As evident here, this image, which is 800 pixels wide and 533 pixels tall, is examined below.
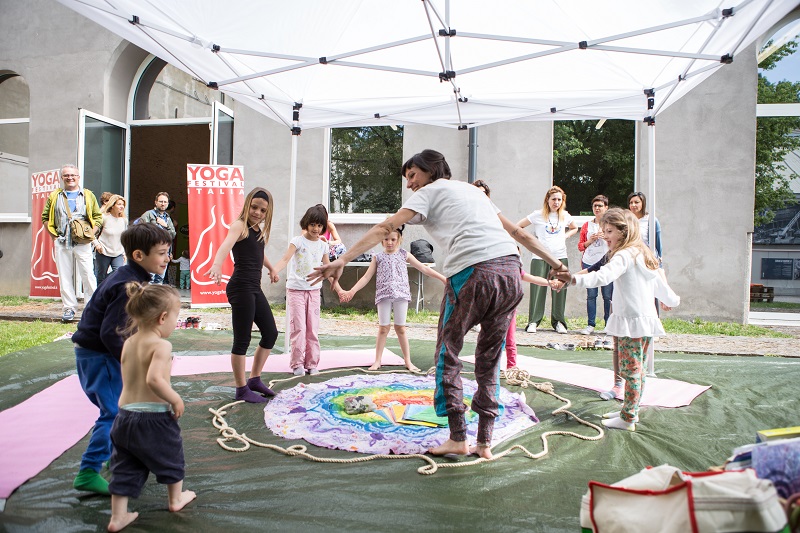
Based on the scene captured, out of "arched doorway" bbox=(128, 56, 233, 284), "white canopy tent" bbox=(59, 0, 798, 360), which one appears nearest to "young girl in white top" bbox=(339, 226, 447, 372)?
"white canopy tent" bbox=(59, 0, 798, 360)

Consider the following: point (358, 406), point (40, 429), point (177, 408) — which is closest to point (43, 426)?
point (40, 429)

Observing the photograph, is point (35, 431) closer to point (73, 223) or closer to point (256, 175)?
point (73, 223)

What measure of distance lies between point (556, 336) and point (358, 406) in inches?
177

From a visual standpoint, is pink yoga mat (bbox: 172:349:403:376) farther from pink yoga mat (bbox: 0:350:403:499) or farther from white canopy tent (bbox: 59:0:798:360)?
white canopy tent (bbox: 59:0:798:360)

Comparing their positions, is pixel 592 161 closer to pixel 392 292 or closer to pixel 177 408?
pixel 392 292

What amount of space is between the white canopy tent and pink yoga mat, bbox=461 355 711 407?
168 centimetres

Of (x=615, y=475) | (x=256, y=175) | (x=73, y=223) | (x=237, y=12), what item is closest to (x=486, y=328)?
(x=615, y=475)

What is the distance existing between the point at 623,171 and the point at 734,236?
203 cm

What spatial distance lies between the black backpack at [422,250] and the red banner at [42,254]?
6392 millimetres

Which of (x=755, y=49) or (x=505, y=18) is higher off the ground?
(x=755, y=49)

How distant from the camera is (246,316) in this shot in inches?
157

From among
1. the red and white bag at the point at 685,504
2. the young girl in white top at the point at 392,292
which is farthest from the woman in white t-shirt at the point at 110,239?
the red and white bag at the point at 685,504

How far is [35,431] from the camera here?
3.23 metres

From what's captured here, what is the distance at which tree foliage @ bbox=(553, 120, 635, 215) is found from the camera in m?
9.56
